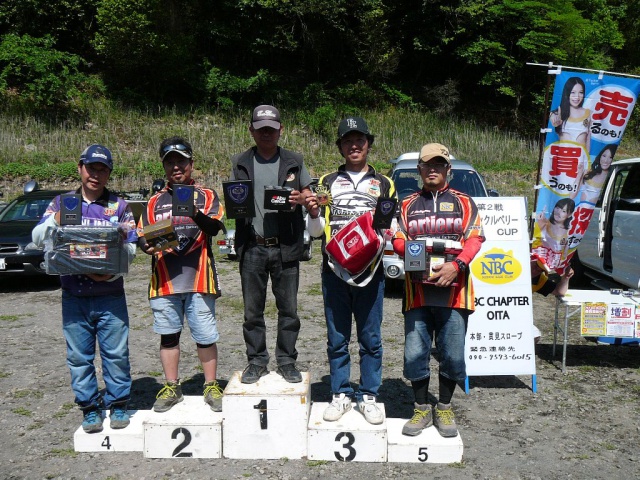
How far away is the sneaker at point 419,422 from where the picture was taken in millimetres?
4086

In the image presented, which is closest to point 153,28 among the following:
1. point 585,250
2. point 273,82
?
point 273,82

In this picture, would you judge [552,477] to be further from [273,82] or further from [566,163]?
[273,82]

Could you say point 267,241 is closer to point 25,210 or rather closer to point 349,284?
point 349,284

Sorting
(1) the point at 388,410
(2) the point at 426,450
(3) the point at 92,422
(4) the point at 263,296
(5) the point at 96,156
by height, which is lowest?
(1) the point at 388,410

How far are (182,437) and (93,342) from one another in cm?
91

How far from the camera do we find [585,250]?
30.3 ft

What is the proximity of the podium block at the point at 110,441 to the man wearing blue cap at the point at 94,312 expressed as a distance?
0.14 ft

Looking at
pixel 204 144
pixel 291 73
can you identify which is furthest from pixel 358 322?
pixel 291 73

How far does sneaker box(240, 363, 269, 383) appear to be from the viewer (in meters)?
4.30

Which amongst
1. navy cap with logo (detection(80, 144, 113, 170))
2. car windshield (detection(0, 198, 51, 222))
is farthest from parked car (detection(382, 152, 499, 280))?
car windshield (detection(0, 198, 51, 222))

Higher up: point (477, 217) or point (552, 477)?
point (477, 217)

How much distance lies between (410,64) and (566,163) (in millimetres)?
27105

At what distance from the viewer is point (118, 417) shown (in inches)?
165

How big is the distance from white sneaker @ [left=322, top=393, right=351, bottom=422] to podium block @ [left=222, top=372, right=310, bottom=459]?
0.53 ft
